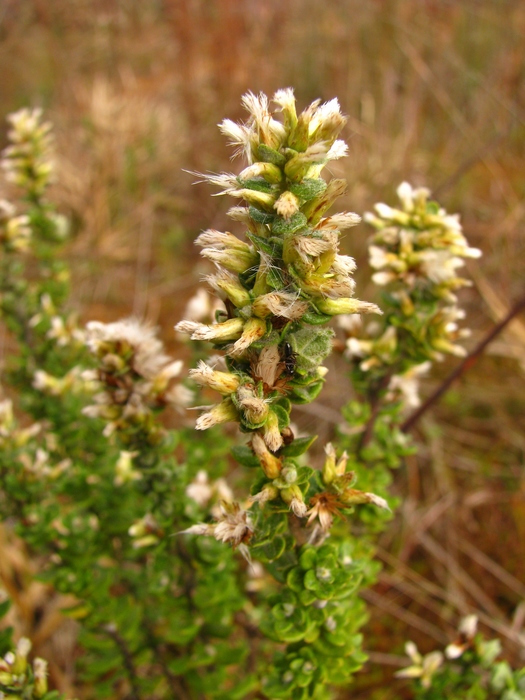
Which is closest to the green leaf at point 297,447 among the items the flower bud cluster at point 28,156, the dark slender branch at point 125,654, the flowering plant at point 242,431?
the flowering plant at point 242,431

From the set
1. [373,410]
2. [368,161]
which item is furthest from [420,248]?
[368,161]

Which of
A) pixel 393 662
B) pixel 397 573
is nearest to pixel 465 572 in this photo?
pixel 397 573

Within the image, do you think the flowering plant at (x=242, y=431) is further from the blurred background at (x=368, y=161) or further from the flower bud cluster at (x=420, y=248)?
the blurred background at (x=368, y=161)

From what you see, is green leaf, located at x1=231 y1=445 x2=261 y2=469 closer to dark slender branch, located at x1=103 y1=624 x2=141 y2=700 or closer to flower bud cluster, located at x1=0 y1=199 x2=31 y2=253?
dark slender branch, located at x1=103 y1=624 x2=141 y2=700

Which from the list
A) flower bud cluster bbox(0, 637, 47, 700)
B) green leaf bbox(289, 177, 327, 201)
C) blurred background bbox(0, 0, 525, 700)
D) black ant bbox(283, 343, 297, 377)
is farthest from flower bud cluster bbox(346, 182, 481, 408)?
flower bud cluster bbox(0, 637, 47, 700)

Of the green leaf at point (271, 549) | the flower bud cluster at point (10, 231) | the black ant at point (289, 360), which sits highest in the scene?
the flower bud cluster at point (10, 231)
